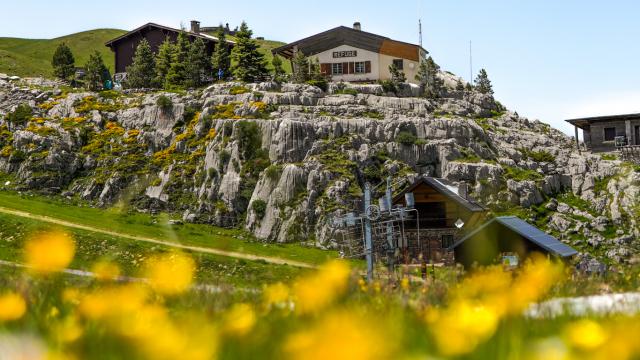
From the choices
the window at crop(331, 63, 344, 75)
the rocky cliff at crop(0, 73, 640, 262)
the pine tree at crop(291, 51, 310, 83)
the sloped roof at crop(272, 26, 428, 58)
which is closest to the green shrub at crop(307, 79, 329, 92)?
the rocky cliff at crop(0, 73, 640, 262)

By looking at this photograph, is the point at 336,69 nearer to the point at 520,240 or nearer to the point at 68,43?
the point at 520,240

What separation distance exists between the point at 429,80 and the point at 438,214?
2636 centimetres

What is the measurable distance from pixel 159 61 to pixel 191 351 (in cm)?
8416

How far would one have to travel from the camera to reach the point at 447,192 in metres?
55.4

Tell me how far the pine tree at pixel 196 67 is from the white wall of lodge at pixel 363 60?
1342 centimetres

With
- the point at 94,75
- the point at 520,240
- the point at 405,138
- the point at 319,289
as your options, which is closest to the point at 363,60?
the point at 405,138

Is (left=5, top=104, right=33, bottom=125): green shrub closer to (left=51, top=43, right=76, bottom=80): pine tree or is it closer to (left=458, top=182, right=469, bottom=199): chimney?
(left=51, top=43, right=76, bottom=80): pine tree

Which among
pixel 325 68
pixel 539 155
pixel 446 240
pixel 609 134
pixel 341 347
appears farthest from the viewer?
pixel 325 68

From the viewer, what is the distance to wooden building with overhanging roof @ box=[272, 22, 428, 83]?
83938 millimetres

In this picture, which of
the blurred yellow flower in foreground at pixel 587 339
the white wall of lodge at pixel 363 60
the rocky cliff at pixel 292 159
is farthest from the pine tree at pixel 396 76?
the blurred yellow flower in foreground at pixel 587 339

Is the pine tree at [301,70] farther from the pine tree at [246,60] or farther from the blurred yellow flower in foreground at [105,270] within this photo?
the blurred yellow flower in foreground at [105,270]

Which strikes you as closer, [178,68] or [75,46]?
[178,68]

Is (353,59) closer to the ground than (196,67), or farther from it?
farther from it

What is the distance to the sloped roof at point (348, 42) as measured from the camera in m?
84.8
